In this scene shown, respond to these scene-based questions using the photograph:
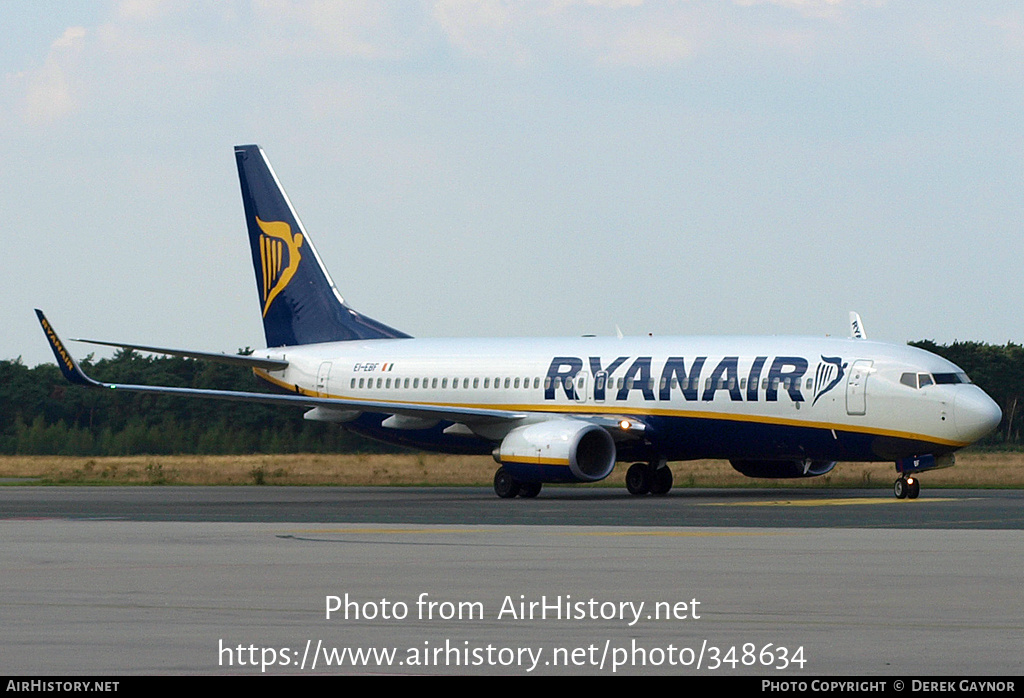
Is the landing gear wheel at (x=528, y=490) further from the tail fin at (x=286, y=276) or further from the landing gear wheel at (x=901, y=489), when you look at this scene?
the tail fin at (x=286, y=276)

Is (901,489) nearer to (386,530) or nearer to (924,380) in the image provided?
(924,380)

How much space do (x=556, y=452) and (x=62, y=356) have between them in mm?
11687

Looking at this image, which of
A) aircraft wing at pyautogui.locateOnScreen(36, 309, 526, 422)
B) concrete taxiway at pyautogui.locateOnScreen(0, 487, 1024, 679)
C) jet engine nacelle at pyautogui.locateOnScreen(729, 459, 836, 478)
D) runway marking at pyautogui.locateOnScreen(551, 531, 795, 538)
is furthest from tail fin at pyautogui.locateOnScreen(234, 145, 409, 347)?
runway marking at pyautogui.locateOnScreen(551, 531, 795, 538)

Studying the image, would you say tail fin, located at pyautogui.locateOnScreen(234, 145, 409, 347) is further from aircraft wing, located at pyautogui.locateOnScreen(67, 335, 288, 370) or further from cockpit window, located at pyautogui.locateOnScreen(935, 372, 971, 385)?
cockpit window, located at pyautogui.locateOnScreen(935, 372, 971, 385)

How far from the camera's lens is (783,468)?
136 ft

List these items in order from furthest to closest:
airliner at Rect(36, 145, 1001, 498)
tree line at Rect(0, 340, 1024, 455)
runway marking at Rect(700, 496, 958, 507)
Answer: tree line at Rect(0, 340, 1024, 455), airliner at Rect(36, 145, 1001, 498), runway marking at Rect(700, 496, 958, 507)

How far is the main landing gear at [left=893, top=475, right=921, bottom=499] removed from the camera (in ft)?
114

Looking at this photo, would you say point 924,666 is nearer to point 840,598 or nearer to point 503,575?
point 840,598

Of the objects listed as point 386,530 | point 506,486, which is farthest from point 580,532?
point 506,486

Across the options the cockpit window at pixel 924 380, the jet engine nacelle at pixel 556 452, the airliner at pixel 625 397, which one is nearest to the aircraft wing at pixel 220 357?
the airliner at pixel 625 397

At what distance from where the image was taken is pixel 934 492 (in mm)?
38938

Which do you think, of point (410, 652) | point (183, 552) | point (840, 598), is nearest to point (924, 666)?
point (410, 652)

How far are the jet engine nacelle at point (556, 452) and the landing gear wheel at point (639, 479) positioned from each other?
9.39 feet

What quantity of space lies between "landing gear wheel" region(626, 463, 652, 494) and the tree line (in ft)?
40.0
